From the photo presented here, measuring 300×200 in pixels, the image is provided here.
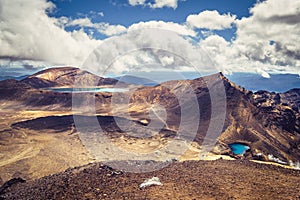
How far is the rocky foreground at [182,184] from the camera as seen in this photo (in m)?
12.6

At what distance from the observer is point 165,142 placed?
42719mm

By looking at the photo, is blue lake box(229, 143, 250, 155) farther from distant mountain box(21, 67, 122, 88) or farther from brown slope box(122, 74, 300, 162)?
distant mountain box(21, 67, 122, 88)

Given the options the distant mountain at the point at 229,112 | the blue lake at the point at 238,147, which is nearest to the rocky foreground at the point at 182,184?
the distant mountain at the point at 229,112

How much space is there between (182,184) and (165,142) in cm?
2886

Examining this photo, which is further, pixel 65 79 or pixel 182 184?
pixel 65 79

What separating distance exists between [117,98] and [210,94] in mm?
31045

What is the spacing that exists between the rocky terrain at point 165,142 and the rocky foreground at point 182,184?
54mm

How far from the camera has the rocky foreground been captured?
12.6 metres

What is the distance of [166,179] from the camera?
14969mm

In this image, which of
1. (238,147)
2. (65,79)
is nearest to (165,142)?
(238,147)

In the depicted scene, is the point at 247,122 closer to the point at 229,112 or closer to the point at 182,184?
the point at 229,112

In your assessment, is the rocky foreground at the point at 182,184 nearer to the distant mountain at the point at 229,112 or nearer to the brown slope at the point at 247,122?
the distant mountain at the point at 229,112

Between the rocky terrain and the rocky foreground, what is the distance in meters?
0.05

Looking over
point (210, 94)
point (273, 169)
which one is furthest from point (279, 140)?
point (273, 169)
